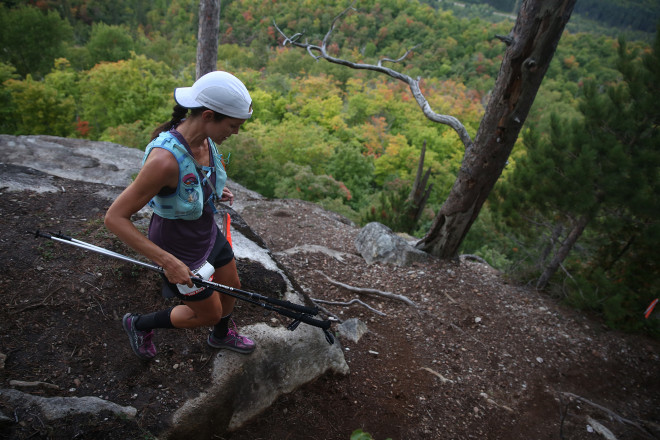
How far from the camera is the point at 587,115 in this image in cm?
496

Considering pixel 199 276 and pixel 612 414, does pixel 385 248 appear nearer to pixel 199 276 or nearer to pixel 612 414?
pixel 612 414

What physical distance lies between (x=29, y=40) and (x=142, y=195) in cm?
3532

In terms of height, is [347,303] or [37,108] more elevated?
[347,303]

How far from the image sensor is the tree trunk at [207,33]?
258 inches

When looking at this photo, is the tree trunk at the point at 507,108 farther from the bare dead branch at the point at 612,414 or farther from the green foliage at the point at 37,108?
the green foliage at the point at 37,108

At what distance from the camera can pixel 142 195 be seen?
1.51m

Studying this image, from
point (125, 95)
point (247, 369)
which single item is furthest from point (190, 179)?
point (125, 95)

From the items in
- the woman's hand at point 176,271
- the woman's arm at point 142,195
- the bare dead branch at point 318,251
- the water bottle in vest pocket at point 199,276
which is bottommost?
the bare dead branch at point 318,251

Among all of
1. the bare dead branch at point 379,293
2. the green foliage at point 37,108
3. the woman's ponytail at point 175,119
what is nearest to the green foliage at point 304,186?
the bare dead branch at point 379,293

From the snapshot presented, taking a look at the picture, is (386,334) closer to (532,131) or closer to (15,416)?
(15,416)

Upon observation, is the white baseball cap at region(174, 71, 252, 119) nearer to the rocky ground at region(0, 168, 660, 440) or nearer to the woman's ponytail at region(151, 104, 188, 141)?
the woman's ponytail at region(151, 104, 188, 141)

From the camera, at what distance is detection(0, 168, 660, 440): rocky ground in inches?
82.5

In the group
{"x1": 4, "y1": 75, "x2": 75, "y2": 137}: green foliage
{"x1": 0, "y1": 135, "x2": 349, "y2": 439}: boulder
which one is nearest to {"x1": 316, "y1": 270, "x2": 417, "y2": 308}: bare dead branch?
{"x1": 0, "y1": 135, "x2": 349, "y2": 439}: boulder

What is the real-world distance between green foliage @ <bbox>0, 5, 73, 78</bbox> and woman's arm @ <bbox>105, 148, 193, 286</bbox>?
33.7 m
